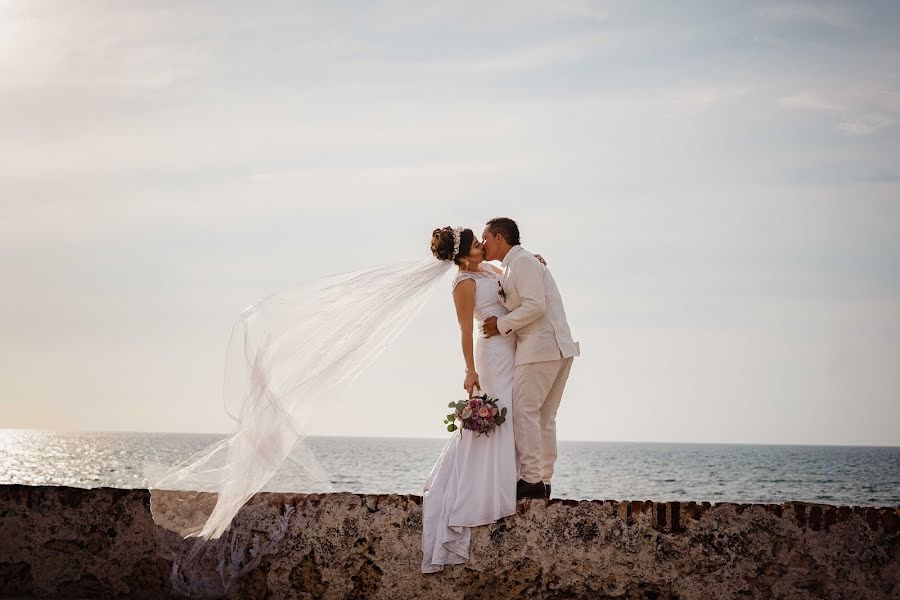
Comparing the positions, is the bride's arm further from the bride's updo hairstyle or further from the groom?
the bride's updo hairstyle

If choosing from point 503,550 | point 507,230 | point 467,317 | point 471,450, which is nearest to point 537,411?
point 471,450

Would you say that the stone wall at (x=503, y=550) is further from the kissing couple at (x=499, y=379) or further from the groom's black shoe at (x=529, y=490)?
the groom's black shoe at (x=529, y=490)

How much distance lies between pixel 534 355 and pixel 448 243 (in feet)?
3.44

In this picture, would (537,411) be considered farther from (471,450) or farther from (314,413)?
(314,413)

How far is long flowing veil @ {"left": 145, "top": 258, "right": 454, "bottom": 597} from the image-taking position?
6250mm

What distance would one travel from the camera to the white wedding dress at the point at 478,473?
237 inches

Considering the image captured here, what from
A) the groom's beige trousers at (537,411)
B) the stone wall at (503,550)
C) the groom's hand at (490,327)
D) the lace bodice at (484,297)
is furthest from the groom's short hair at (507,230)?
the stone wall at (503,550)

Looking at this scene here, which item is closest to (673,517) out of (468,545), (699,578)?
(699,578)

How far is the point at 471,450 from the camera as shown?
21.2 feet

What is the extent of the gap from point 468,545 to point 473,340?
156 centimetres

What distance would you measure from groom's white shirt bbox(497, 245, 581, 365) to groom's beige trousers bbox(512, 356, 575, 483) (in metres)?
0.09

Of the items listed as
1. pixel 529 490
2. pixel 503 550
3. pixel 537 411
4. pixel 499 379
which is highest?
pixel 499 379

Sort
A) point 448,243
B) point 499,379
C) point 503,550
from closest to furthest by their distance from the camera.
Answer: point 503,550 → point 499,379 → point 448,243

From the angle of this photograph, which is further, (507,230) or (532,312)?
(507,230)
